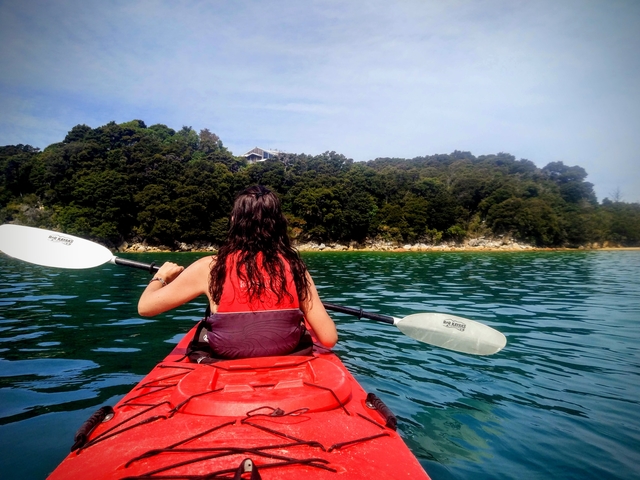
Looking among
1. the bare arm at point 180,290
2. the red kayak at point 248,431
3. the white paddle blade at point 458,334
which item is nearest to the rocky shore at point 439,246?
the white paddle blade at point 458,334

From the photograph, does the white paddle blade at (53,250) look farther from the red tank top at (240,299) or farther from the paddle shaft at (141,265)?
the red tank top at (240,299)

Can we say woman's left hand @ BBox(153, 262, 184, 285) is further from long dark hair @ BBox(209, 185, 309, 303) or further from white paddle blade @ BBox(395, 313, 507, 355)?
white paddle blade @ BBox(395, 313, 507, 355)

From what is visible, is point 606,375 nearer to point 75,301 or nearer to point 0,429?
point 0,429

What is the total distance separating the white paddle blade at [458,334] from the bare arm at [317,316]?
2.01 meters

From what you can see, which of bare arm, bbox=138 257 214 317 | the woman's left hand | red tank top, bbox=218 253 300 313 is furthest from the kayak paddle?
red tank top, bbox=218 253 300 313

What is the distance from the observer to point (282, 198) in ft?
199

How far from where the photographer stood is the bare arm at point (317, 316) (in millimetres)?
3010

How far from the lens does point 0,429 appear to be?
342 cm

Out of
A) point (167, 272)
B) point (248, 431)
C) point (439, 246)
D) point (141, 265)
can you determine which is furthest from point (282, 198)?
point (248, 431)

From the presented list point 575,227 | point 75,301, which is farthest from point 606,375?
point 575,227

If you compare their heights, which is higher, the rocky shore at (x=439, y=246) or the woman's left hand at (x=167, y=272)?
the woman's left hand at (x=167, y=272)

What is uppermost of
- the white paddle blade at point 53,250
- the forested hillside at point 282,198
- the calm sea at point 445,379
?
the forested hillside at point 282,198

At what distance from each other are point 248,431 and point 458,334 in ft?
11.1

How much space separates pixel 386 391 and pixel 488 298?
24.2 ft
